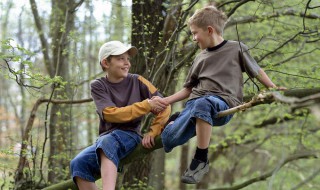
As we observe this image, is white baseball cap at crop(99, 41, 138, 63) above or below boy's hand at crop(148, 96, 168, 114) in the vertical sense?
above

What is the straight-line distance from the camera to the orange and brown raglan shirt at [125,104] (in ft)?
12.4

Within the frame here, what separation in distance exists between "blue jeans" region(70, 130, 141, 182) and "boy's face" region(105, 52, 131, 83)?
0.47 meters

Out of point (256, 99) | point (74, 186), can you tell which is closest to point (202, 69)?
point (256, 99)

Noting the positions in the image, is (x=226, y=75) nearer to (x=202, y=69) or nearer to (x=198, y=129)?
(x=202, y=69)

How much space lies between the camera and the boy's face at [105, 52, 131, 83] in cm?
398

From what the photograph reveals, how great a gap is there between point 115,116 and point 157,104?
342 millimetres

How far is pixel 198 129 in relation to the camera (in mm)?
3400

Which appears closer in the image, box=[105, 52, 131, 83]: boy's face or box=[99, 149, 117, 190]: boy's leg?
box=[99, 149, 117, 190]: boy's leg

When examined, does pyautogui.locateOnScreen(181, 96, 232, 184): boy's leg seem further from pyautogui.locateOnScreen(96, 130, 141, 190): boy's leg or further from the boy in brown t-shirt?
pyautogui.locateOnScreen(96, 130, 141, 190): boy's leg

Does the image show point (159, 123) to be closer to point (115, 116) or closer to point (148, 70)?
point (115, 116)

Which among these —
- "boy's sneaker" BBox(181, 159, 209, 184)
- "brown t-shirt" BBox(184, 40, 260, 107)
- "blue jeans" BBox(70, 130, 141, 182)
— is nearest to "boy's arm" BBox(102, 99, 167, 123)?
"blue jeans" BBox(70, 130, 141, 182)

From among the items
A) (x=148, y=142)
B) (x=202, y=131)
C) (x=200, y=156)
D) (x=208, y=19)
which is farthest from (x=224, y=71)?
(x=148, y=142)

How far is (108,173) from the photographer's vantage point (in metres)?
3.58

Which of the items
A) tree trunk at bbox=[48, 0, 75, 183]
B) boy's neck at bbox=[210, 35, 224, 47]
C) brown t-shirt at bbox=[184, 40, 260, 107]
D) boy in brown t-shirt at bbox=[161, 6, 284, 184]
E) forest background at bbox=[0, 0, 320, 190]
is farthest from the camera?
tree trunk at bbox=[48, 0, 75, 183]
